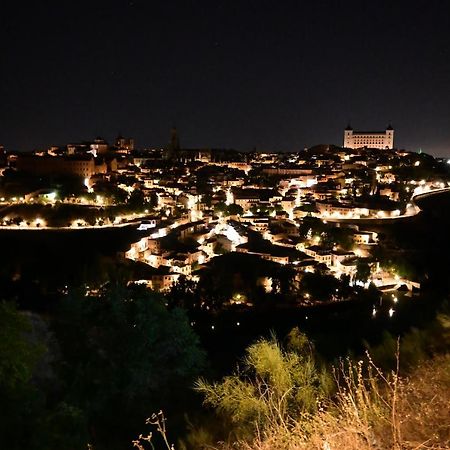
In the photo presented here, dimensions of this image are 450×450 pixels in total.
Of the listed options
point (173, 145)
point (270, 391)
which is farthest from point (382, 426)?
point (173, 145)

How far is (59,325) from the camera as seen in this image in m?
5.90

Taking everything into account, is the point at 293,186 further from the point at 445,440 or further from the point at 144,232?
the point at 445,440

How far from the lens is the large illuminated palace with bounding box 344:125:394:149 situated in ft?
173

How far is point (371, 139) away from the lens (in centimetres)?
5322

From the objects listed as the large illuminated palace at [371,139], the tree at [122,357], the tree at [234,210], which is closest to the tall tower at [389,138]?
the large illuminated palace at [371,139]

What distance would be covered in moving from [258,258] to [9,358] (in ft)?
37.4

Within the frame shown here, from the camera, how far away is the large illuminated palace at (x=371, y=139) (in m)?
52.8

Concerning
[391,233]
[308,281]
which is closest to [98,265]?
[308,281]

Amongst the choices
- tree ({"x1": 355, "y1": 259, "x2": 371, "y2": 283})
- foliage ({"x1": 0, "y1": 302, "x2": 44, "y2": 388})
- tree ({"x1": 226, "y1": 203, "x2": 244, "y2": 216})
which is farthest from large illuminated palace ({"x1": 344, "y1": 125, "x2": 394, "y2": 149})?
foliage ({"x1": 0, "y1": 302, "x2": 44, "y2": 388})

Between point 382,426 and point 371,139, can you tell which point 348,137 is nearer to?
point 371,139

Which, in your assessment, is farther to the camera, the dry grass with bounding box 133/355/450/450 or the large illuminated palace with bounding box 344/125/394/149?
the large illuminated palace with bounding box 344/125/394/149

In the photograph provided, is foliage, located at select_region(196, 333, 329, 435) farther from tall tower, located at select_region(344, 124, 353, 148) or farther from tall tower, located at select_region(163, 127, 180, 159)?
tall tower, located at select_region(344, 124, 353, 148)

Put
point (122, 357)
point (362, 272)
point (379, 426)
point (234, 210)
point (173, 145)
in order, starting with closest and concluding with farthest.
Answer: point (379, 426)
point (122, 357)
point (362, 272)
point (234, 210)
point (173, 145)

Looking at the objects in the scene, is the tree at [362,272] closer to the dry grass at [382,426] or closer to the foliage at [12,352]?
the dry grass at [382,426]
